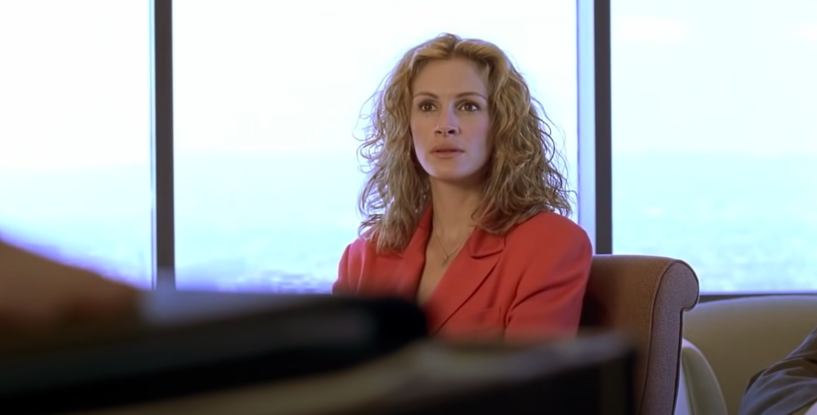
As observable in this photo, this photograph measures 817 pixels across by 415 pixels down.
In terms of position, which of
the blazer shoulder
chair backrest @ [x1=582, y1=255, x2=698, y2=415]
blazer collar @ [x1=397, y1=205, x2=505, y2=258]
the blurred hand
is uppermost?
the blurred hand

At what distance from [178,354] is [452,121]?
5.86 ft

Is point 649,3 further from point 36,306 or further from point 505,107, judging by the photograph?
point 36,306

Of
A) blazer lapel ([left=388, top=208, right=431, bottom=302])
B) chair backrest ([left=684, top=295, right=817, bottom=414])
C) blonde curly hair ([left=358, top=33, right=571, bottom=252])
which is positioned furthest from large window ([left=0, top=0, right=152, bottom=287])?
chair backrest ([left=684, top=295, right=817, bottom=414])

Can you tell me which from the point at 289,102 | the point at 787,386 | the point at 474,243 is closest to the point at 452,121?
the point at 474,243

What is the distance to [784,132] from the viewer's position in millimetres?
3303

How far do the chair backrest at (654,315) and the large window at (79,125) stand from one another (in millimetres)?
1768

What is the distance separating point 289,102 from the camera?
327 cm

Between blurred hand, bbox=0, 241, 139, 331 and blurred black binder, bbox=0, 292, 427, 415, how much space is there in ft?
0.05

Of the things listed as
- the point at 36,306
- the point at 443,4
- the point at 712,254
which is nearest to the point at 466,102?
the point at 443,4

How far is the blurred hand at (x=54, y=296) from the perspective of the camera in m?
0.33

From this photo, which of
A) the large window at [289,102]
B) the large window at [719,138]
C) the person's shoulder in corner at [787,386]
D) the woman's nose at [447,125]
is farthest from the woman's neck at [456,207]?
the large window at [719,138]

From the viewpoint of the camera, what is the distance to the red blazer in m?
1.84

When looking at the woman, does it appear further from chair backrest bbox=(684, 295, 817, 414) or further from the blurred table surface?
the blurred table surface

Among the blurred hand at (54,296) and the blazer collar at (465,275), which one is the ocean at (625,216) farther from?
the blurred hand at (54,296)
